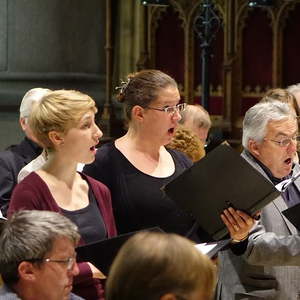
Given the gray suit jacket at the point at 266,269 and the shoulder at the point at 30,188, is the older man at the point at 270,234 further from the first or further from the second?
the shoulder at the point at 30,188

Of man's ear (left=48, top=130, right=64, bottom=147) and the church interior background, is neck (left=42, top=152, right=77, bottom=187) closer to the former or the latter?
man's ear (left=48, top=130, right=64, bottom=147)

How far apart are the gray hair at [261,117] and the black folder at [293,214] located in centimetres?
53

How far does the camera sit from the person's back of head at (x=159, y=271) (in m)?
2.33

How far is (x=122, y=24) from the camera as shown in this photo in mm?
10305

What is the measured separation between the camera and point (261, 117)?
4184 mm

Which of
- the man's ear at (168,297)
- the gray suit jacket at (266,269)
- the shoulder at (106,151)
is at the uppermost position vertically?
the shoulder at (106,151)

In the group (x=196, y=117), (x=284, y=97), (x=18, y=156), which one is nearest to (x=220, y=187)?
(x=284, y=97)

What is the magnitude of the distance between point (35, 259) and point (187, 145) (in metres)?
1.93

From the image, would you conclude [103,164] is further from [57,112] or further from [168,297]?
[168,297]

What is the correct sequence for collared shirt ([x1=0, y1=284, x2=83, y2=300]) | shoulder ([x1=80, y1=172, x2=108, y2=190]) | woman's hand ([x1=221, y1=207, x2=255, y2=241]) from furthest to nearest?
shoulder ([x1=80, y1=172, x2=108, y2=190]) < woman's hand ([x1=221, y1=207, x2=255, y2=241]) < collared shirt ([x1=0, y1=284, x2=83, y2=300])

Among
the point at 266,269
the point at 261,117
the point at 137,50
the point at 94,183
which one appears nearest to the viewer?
the point at 94,183

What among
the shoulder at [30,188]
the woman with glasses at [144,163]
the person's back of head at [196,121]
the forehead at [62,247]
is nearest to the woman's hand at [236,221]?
the woman with glasses at [144,163]

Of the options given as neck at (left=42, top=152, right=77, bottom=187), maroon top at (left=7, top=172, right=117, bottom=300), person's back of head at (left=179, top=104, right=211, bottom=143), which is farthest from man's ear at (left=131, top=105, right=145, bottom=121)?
person's back of head at (left=179, top=104, right=211, bottom=143)

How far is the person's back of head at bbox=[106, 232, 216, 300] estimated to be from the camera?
233 cm
